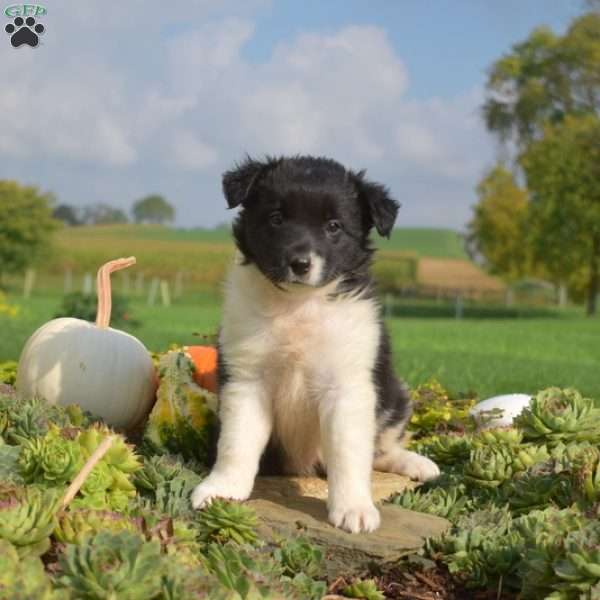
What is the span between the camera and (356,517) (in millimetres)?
3846

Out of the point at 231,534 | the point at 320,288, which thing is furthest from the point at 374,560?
the point at 320,288

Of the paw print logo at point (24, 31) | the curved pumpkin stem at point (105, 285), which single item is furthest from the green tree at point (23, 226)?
the curved pumpkin stem at point (105, 285)

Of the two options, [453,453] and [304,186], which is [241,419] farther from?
[453,453]

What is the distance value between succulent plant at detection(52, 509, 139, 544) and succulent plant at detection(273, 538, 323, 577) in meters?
0.69

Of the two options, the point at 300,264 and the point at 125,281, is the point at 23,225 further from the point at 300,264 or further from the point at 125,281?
the point at 300,264

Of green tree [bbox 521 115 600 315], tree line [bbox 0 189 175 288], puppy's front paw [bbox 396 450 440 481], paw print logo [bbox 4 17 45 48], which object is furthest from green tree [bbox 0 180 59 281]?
puppy's front paw [bbox 396 450 440 481]

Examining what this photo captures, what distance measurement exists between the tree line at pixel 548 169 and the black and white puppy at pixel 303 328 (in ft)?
132

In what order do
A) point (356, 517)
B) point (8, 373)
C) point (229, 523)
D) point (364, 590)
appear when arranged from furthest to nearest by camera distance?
point (8, 373) < point (356, 517) < point (229, 523) < point (364, 590)

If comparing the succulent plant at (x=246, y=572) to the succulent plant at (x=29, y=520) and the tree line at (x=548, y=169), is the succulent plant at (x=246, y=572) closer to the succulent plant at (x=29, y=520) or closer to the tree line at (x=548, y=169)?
the succulent plant at (x=29, y=520)

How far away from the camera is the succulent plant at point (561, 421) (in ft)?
15.9

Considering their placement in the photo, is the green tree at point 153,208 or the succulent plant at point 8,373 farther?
the green tree at point 153,208

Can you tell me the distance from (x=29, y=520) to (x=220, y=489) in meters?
1.18

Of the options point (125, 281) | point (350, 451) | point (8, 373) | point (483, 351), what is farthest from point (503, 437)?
point (125, 281)

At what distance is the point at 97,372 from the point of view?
17.9 feet
